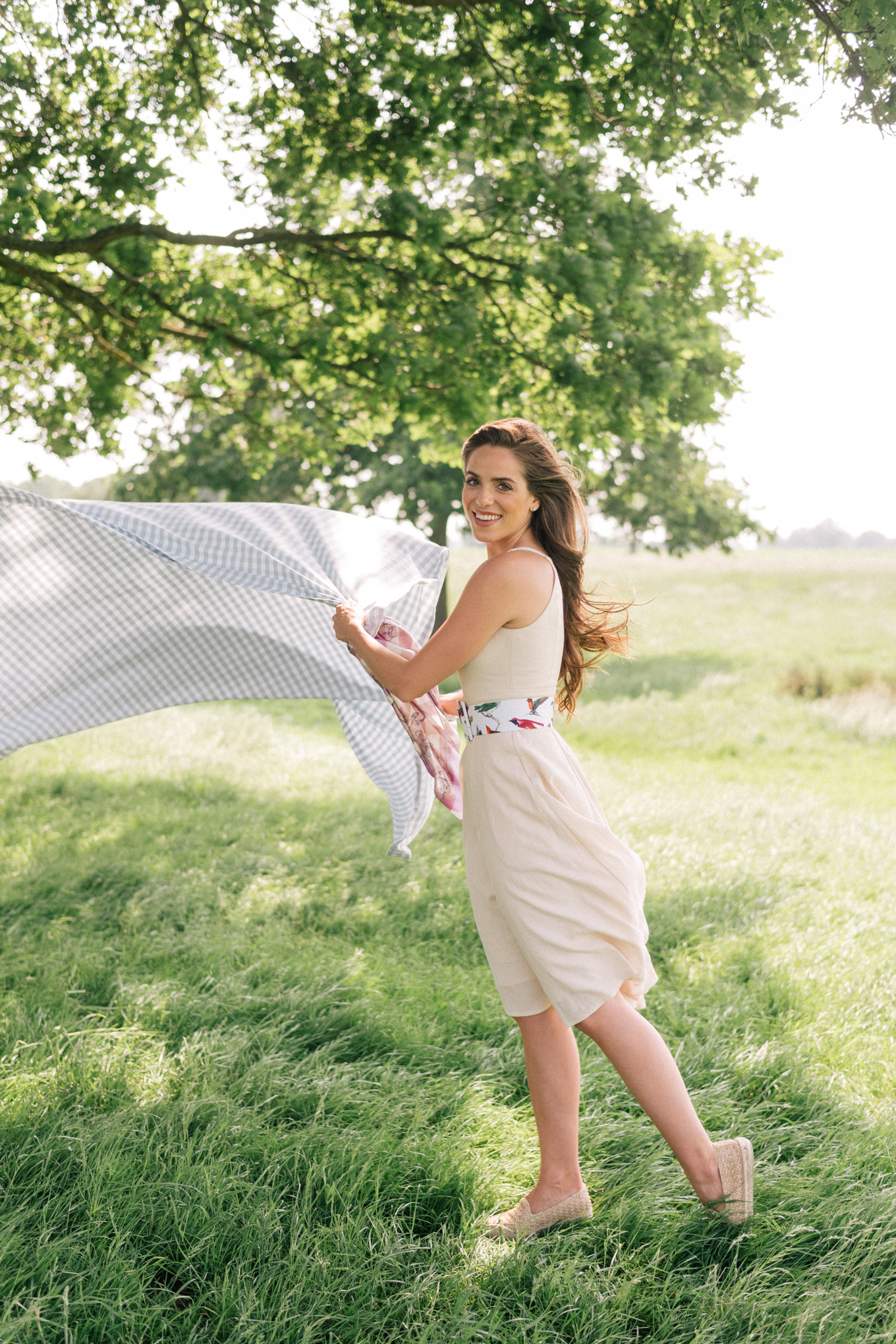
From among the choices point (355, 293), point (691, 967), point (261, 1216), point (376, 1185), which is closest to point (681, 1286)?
point (376, 1185)

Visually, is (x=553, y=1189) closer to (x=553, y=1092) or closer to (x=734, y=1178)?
(x=553, y=1092)

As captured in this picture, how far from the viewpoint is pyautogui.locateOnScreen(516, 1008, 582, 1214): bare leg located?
283 cm

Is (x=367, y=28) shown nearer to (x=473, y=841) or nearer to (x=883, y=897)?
(x=473, y=841)

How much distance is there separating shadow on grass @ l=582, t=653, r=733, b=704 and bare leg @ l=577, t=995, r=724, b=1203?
45.9ft

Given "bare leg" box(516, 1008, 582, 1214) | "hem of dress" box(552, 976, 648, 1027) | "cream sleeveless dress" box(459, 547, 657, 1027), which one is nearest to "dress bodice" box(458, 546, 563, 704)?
"cream sleeveless dress" box(459, 547, 657, 1027)

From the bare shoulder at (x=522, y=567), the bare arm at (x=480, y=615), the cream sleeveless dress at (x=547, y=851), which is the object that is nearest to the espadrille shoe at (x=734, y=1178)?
the cream sleeveless dress at (x=547, y=851)

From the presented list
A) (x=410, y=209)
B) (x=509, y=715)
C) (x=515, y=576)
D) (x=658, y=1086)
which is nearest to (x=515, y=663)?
(x=509, y=715)

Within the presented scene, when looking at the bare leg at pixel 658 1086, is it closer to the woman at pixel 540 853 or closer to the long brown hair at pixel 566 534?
the woman at pixel 540 853

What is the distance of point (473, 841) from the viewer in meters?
2.88

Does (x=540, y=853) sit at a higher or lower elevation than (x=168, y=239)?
lower

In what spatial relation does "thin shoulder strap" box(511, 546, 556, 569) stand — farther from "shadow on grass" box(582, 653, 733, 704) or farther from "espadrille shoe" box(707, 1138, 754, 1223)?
"shadow on grass" box(582, 653, 733, 704)

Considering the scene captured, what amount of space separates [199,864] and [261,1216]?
364cm

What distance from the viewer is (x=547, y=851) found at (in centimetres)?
272

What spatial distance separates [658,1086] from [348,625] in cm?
164
